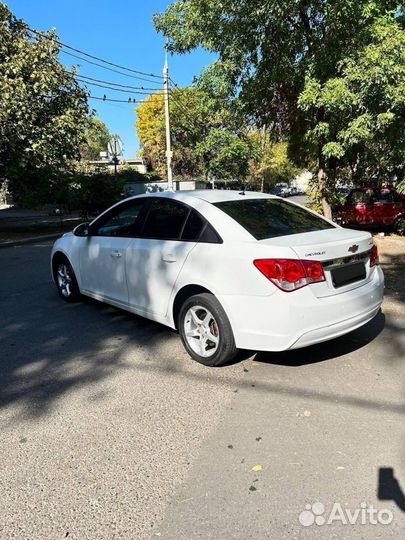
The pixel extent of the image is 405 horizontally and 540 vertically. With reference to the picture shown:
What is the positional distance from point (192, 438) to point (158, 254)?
81.8 inches

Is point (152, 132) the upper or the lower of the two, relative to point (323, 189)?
upper

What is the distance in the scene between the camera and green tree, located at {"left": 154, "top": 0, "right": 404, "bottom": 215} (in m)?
7.69

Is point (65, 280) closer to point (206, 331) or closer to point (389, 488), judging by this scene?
point (206, 331)

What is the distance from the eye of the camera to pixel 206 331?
14.4 feet

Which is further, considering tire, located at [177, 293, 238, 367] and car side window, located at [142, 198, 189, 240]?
car side window, located at [142, 198, 189, 240]

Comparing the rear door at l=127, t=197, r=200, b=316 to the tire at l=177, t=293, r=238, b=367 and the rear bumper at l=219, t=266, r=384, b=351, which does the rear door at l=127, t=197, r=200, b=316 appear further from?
the rear bumper at l=219, t=266, r=384, b=351

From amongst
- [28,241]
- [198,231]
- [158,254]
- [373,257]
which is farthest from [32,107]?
[373,257]

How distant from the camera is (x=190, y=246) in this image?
4512mm

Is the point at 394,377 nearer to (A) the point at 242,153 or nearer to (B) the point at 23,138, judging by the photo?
(B) the point at 23,138

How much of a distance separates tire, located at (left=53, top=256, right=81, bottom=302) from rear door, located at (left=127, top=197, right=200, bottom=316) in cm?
160

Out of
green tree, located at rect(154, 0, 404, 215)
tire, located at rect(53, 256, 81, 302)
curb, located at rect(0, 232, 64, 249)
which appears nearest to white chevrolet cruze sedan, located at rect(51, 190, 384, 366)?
tire, located at rect(53, 256, 81, 302)

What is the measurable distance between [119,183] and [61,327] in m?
14.2

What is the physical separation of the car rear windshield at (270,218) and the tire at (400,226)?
10553 mm

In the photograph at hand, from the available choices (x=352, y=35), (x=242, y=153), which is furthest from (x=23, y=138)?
(x=242, y=153)
